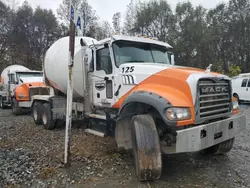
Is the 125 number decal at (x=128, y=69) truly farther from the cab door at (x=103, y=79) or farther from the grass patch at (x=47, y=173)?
the grass patch at (x=47, y=173)

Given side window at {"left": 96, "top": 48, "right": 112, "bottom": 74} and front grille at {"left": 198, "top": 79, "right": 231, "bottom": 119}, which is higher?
side window at {"left": 96, "top": 48, "right": 112, "bottom": 74}

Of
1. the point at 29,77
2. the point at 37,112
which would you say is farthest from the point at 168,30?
the point at 37,112

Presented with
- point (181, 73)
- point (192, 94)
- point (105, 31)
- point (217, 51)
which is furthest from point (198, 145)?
point (217, 51)

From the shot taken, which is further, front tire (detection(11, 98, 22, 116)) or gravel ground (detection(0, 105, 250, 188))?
front tire (detection(11, 98, 22, 116))

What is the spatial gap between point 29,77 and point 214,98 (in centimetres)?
1172

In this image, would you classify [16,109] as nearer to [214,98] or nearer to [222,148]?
[222,148]

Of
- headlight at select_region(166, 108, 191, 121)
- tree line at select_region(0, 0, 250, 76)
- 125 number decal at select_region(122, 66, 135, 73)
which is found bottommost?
headlight at select_region(166, 108, 191, 121)

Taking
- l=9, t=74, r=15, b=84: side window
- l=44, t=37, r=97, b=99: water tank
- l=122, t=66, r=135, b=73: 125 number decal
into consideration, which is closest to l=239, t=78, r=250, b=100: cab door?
l=44, t=37, r=97, b=99: water tank

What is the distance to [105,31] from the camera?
28.4 meters

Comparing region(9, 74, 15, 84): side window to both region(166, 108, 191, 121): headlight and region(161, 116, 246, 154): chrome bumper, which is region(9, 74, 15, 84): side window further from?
region(166, 108, 191, 121): headlight

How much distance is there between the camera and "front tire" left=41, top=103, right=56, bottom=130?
777 centimetres

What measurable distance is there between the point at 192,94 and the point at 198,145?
2.54ft

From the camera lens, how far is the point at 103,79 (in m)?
5.55

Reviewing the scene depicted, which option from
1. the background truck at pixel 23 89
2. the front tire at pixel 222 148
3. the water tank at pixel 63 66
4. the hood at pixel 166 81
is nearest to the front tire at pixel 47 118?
the water tank at pixel 63 66
